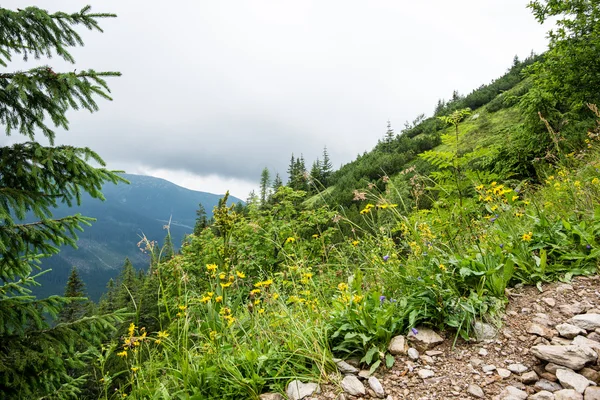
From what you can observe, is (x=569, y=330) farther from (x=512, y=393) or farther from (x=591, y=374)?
(x=512, y=393)

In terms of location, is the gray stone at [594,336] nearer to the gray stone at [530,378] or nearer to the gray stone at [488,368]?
the gray stone at [530,378]

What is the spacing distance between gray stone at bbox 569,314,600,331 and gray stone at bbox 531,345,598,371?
1.00 feet

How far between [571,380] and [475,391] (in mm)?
516

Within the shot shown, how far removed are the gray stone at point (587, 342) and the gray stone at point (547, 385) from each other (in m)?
0.37

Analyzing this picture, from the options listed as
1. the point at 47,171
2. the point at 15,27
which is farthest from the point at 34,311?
the point at 15,27

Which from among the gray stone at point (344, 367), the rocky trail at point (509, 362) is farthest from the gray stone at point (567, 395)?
the gray stone at point (344, 367)

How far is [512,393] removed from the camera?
1.76 meters

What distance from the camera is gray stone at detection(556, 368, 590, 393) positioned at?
65.4 inches

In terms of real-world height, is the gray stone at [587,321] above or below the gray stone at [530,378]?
above

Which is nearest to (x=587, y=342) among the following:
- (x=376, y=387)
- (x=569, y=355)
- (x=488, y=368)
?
(x=569, y=355)

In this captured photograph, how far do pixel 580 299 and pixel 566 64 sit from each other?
46.3ft

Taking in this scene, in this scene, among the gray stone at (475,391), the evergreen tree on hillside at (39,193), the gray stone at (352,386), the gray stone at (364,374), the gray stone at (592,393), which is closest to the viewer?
the gray stone at (592,393)

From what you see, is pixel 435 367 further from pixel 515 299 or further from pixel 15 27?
pixel 15 27

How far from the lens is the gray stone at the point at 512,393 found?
5.65 feet
